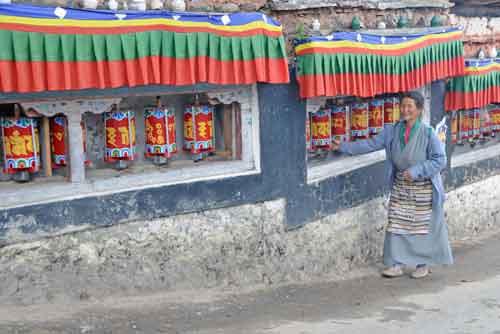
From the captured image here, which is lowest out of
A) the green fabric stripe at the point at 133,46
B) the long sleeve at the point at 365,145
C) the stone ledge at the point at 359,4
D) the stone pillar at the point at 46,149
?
the long sleeve at the point at 365,145

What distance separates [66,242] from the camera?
4348 mm

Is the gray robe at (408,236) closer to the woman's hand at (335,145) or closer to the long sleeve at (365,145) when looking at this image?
the long sleeve at (365,145)

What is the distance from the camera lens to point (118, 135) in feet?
15.6

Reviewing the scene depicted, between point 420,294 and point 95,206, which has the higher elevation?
point 95,206

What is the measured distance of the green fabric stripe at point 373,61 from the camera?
5.34 m

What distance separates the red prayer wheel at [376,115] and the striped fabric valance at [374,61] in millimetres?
430

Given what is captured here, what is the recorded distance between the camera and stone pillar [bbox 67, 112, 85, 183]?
4.42m

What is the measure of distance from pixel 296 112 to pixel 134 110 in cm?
135

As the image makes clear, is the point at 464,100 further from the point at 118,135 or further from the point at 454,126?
the point at 118,135

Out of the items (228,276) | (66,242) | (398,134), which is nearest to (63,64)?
(66,242)

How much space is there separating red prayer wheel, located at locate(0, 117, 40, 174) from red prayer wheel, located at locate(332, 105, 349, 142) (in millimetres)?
2971

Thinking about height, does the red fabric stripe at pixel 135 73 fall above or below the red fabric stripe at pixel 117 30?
below

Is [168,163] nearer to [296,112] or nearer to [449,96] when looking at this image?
[296,112]

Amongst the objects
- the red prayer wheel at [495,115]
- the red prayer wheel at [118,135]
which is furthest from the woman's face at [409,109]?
the red prayer wheel at [495,115]
